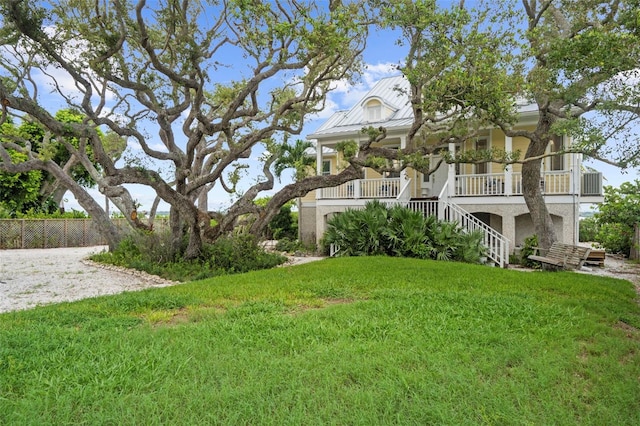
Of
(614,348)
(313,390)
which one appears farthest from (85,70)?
(614,348)

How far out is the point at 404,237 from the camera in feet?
41.5

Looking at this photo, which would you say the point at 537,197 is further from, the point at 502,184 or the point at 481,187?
the point at 481,187

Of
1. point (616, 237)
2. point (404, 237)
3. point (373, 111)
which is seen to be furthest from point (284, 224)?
point (616, 237)

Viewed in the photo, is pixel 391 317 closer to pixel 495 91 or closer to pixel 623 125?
pixel 495 91

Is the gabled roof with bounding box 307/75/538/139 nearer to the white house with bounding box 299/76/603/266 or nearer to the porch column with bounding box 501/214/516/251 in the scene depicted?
the white house with bounding box 299/76/603/266

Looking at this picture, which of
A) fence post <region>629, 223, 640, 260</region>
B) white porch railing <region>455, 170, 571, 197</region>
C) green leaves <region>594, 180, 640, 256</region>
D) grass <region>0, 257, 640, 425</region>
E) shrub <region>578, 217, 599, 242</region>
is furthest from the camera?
shrub <region>578, 217, 599, 242</region>

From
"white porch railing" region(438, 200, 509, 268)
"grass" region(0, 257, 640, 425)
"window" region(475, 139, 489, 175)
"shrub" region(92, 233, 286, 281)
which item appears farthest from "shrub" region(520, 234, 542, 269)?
"shrub" region(92, 233, 286, 281)

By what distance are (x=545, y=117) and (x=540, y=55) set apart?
6.69ft

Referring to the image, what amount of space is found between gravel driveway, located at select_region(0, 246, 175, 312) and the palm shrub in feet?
19.6

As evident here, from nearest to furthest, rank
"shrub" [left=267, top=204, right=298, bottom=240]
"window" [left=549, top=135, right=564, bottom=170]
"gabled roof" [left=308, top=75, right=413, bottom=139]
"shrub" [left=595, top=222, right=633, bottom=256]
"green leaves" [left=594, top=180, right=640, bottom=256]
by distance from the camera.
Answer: "window" [left=549, top=135, right=564, bottom=170], "green leaves" [left=594, top=180, right=640, bottom=256], "shrub" [left=595, top=222, right=633, bottom=256], "gabled roof" [left=308, top=75, right=413, bottom=139], "shrub" [left=267, top=204, right=298, bottom=240]

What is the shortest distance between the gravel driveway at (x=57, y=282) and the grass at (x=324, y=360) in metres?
1.55

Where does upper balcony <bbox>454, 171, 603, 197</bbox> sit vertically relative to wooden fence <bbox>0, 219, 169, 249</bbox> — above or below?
above

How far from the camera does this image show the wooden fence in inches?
774

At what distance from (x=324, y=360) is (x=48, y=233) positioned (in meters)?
21.8
